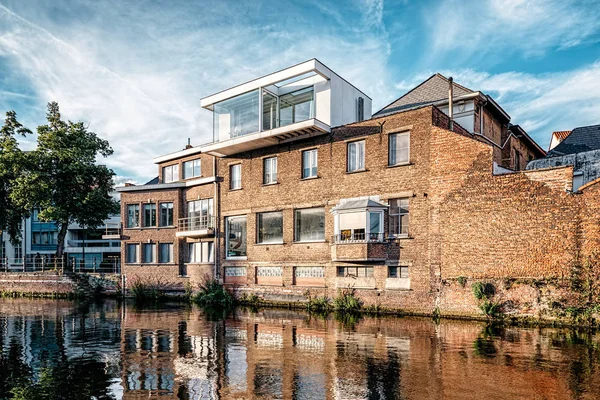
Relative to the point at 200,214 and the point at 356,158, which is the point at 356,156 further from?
the point at 200,214

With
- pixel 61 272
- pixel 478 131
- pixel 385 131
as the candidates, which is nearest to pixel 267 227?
pixel 385 131

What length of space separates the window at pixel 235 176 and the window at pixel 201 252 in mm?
4016

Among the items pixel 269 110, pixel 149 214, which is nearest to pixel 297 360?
pixel 269 110

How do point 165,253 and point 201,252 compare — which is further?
point 165,253

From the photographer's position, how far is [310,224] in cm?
2300

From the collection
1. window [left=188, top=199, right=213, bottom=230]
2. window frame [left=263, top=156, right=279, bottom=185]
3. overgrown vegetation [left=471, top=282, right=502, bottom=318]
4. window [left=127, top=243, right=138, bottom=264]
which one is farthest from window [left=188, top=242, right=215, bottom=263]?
overgrown vegetation [left=471, top=282, right=502, bottom=318]

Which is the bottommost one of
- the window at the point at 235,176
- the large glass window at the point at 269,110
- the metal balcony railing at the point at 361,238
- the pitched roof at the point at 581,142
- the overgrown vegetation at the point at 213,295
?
the overgrown vegetation at the point at 213,295

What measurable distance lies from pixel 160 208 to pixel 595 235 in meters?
24.8

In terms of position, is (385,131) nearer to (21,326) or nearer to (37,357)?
(37,357)

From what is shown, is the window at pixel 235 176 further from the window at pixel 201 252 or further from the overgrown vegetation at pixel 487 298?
the overgrown vegetation at pixel 487 298

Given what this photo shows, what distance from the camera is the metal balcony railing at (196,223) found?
27625 mm

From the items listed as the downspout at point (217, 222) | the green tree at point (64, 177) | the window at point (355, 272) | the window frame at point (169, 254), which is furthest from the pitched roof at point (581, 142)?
the green tree at point (64, 177)

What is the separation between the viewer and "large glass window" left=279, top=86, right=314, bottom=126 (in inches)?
910

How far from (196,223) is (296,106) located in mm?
10353
